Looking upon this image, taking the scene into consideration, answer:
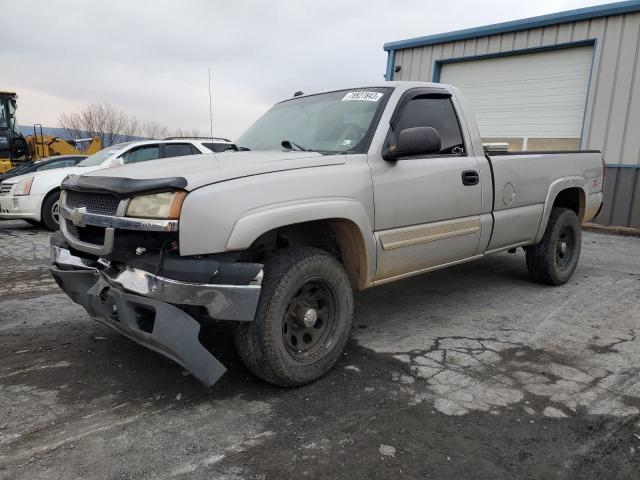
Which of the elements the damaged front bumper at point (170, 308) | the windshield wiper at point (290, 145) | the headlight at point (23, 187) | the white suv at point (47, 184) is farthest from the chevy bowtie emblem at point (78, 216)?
the headlight at point (23, 187)

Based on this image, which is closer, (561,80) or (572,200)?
(572,200)

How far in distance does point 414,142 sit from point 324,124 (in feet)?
2.68

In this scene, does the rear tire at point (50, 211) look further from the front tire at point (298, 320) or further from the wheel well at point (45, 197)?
the front tire at point (298, 320)

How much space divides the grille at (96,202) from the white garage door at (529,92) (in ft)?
35.8

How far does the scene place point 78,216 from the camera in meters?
2.81

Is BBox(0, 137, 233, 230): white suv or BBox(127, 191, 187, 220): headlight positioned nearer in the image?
BBox(127, 191, 187, 220): headlight

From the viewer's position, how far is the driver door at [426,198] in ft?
10.9

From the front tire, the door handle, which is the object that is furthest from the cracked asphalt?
the door handle

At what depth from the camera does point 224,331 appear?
3756mm

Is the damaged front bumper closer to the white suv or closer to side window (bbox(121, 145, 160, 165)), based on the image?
the white suv

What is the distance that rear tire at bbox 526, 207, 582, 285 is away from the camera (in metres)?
5.09

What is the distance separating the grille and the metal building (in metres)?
10.4

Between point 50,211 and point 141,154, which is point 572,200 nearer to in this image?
point 141,154

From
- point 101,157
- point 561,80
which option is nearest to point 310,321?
point 101,157
